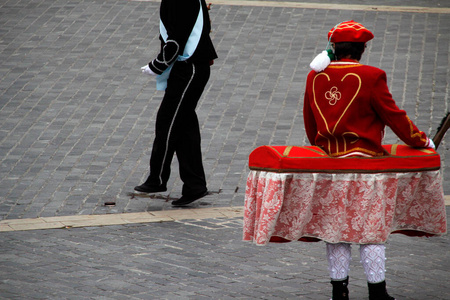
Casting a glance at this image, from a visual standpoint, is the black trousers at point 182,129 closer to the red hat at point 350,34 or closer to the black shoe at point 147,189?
the black shoe at point 147,189

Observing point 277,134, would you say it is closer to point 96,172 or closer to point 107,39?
point 96,172

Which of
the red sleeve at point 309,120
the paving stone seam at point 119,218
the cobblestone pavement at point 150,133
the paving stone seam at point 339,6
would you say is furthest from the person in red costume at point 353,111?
the paving stone seam at point 339,6

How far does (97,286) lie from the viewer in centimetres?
525

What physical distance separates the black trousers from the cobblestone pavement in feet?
0.76

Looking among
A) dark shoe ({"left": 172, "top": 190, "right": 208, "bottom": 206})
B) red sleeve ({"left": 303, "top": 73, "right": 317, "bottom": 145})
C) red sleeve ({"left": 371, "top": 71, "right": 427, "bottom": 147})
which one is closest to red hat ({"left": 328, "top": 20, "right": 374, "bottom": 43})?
red sleeve ({"left": 371, "top": 71, "right": 427, "bottom": 147})

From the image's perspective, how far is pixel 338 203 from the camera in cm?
450

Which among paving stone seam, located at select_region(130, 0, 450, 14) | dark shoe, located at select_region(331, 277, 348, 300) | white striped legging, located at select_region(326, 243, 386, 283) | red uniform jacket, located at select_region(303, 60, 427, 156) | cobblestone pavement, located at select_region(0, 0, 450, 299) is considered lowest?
paving stone seam, located at select_region(130, 0, 450, 14)

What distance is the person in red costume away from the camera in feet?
14.7

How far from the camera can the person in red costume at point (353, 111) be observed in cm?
447

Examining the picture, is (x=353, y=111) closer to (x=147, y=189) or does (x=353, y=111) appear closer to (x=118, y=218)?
(x=118, y=218)

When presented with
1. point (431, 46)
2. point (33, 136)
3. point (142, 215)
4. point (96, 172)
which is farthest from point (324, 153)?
point (431, 46)

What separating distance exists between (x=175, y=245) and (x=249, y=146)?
254 centimetres

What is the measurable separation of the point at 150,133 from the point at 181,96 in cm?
190

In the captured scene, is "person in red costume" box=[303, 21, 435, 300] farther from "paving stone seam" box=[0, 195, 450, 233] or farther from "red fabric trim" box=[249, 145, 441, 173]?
"paving stone seam" box=[0, 195, 450, 233]
